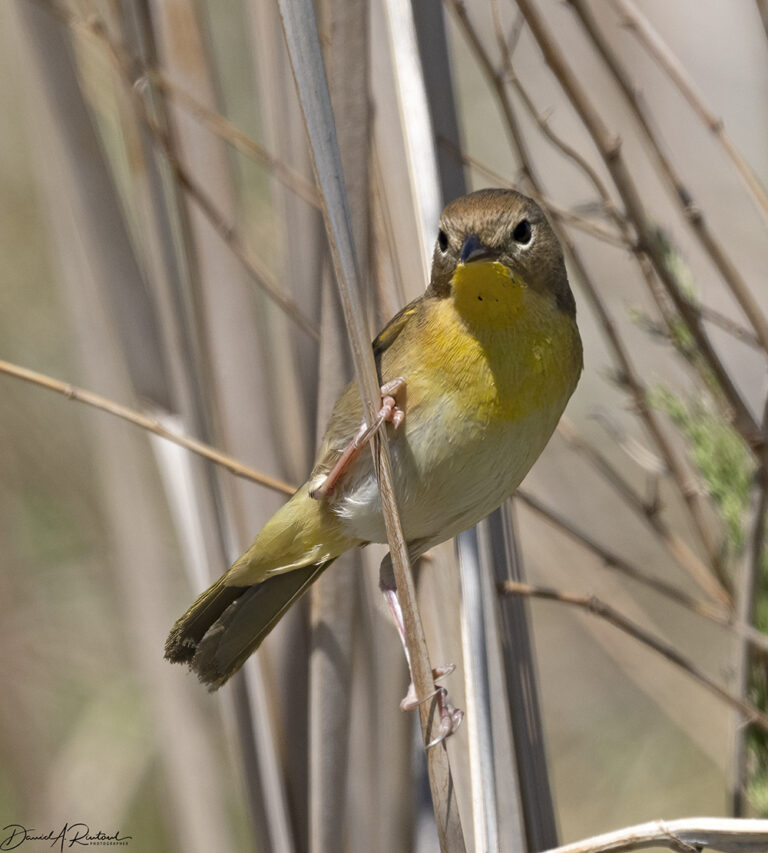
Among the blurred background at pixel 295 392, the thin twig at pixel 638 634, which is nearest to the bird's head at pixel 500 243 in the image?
the blurred background at pixel 295 392

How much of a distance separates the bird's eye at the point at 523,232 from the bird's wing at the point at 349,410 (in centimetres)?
23

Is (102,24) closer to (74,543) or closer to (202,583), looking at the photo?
(202,583)

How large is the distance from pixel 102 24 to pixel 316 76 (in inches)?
42.6

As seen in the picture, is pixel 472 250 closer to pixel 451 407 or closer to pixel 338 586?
pixel 451 407

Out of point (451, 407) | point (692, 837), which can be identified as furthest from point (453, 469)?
point (692, 837)

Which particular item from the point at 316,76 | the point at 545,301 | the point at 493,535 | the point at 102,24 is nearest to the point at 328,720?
the point at 493,535

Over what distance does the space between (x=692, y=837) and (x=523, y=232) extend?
105 cm

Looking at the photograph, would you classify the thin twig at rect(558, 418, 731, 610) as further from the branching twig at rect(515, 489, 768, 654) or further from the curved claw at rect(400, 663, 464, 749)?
the curved claw at rect(400, 663, 464, 749)

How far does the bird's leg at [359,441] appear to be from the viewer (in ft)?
6.07

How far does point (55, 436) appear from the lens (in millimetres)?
3934

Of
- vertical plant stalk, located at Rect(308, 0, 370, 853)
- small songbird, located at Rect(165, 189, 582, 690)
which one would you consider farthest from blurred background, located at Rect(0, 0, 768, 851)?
small songbird, located at Rect(165, 189, 582, 690)

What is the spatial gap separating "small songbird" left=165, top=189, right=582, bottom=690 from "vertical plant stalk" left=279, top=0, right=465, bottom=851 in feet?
1.03

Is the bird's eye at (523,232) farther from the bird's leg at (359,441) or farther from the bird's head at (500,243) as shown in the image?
the bird's leg at (359,441)

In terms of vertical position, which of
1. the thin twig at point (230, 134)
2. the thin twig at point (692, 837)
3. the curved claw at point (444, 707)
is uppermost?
the thin twig at point (230, 134)
